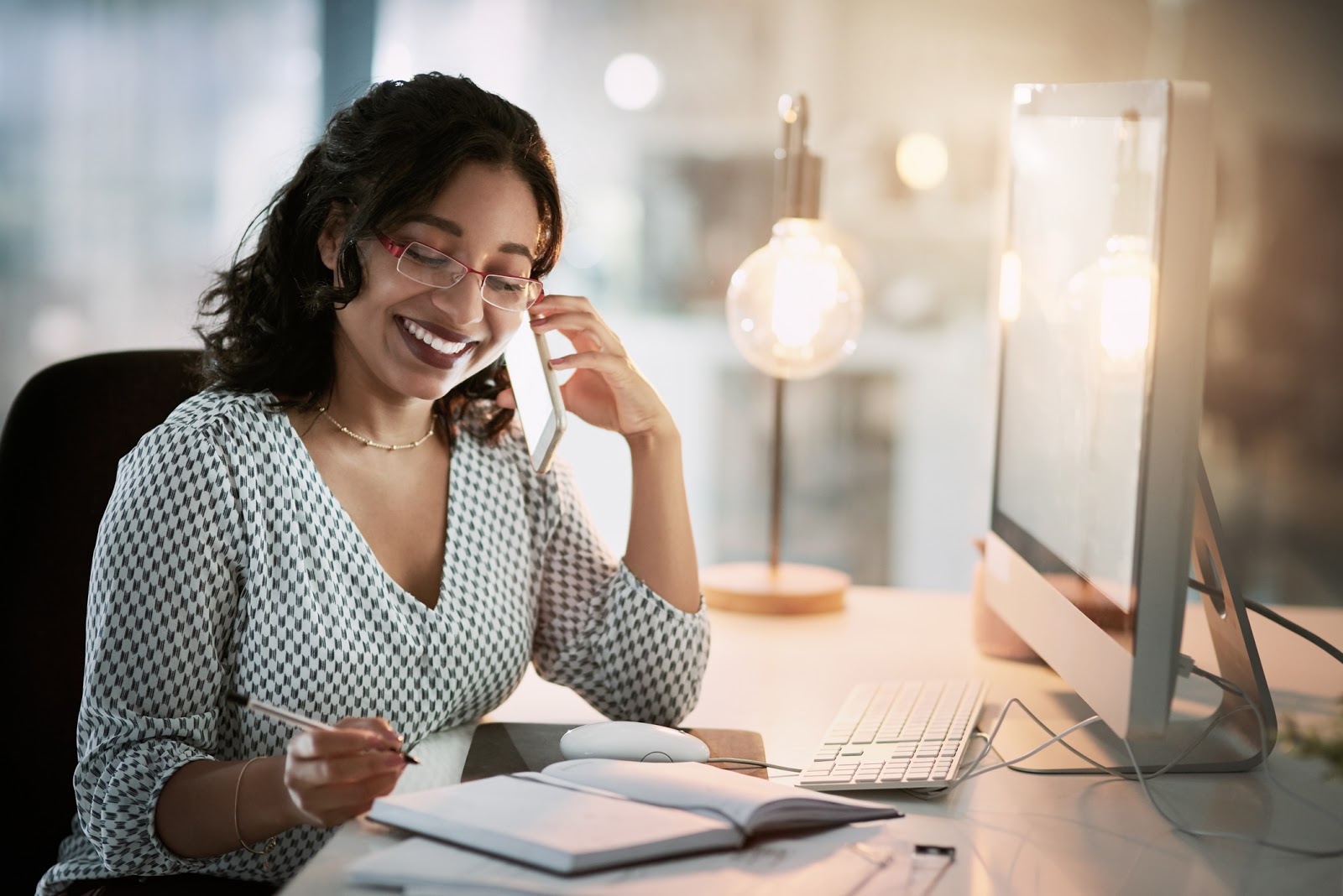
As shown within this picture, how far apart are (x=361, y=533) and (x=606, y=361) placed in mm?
314

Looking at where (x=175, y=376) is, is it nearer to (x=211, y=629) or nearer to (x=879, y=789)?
(x=211, y=629)

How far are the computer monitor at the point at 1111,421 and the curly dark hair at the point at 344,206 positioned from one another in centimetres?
48

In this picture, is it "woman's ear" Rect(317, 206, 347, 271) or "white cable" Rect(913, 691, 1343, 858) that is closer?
"white cable" Rect(913, 691, 1343, 858)

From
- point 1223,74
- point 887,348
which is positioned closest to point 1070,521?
point 887,348

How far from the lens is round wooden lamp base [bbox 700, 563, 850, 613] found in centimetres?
163

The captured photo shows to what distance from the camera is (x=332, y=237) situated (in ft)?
3.89

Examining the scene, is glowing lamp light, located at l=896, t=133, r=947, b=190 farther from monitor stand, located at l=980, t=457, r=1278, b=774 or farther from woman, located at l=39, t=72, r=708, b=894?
monitor stand, located at l=980, t=457, r=1278, b=774

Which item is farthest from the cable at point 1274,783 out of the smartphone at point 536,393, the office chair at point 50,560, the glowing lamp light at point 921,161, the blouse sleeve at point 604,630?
the glowing lamp light at point 921,161

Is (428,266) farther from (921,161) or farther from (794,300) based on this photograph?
(921,161)

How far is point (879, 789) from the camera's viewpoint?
979 mm

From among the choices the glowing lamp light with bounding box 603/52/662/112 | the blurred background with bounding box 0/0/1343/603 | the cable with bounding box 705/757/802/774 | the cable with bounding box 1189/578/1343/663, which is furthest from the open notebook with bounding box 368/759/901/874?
the glowing lamp light with bounding box 603/52/662/112

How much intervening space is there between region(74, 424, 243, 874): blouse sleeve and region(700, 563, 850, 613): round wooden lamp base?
0.70 meters

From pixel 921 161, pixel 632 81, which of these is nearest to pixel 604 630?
pixel 632 81

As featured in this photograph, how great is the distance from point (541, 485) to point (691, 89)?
1637 millimetres
